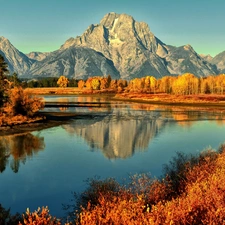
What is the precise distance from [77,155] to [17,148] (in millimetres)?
9437

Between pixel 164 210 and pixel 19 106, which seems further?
pixel 19 106

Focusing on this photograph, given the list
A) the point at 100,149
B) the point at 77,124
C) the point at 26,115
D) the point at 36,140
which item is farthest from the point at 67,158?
the point at 26,115

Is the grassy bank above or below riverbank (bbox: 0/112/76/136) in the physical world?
above

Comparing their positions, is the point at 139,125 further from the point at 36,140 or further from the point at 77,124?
the point at 36,140

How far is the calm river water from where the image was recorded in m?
24.7

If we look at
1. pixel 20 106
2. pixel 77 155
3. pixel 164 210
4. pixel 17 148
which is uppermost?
pixel 20 106

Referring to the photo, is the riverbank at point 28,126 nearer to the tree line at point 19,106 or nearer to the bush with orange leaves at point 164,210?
the tree line at point 19,106

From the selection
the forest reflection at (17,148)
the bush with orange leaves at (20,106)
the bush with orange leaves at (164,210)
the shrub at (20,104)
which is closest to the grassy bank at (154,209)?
the bush with orange leaves at (164,210)

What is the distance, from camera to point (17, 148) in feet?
132

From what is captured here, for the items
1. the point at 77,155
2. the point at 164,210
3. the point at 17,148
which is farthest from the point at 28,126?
the point at 164,210

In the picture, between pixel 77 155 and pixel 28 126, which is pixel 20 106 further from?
pixel 77 155

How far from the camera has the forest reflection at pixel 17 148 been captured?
33.7 metres

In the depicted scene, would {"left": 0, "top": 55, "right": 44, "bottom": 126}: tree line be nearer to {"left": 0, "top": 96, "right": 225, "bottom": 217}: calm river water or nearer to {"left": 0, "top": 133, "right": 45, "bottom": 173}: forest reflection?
{"left": 0, "top": 96, "right": 225, "bottom": 217}: calm river water

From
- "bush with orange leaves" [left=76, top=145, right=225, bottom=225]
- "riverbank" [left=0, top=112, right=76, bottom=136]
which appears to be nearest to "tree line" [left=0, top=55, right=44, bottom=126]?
"riverbank" [left=0, top=112, right=76, bottom=136]
